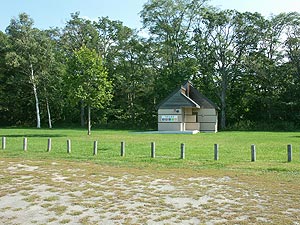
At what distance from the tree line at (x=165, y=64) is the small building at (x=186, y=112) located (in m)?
4.43

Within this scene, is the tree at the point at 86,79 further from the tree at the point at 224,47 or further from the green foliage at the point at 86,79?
the tree at the point at 224,47

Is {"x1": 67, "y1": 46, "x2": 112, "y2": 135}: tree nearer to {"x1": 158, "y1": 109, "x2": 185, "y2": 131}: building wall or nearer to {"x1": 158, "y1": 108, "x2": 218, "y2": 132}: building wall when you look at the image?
{"x1": 158, "y1": 109, "x2": 185, "y2": 131}: building wall

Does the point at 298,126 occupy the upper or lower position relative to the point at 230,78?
lower

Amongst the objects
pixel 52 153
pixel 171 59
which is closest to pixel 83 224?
pixel 52 153

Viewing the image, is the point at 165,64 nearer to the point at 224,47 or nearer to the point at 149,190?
the point at 224,47

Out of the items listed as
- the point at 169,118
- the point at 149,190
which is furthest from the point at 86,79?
the point at 149,190

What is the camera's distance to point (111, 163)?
1434 cm

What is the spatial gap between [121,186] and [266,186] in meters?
3.98

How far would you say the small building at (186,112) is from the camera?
4012 cm

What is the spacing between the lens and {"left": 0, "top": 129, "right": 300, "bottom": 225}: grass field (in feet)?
21.9

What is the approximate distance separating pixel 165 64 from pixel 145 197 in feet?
148

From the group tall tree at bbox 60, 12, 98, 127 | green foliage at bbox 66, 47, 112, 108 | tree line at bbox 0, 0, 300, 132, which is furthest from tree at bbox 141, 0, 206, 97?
green foliage at bbox 66, 47, 112, 108

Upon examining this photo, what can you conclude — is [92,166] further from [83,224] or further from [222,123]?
[222,123]

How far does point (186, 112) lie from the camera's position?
1679 inches
